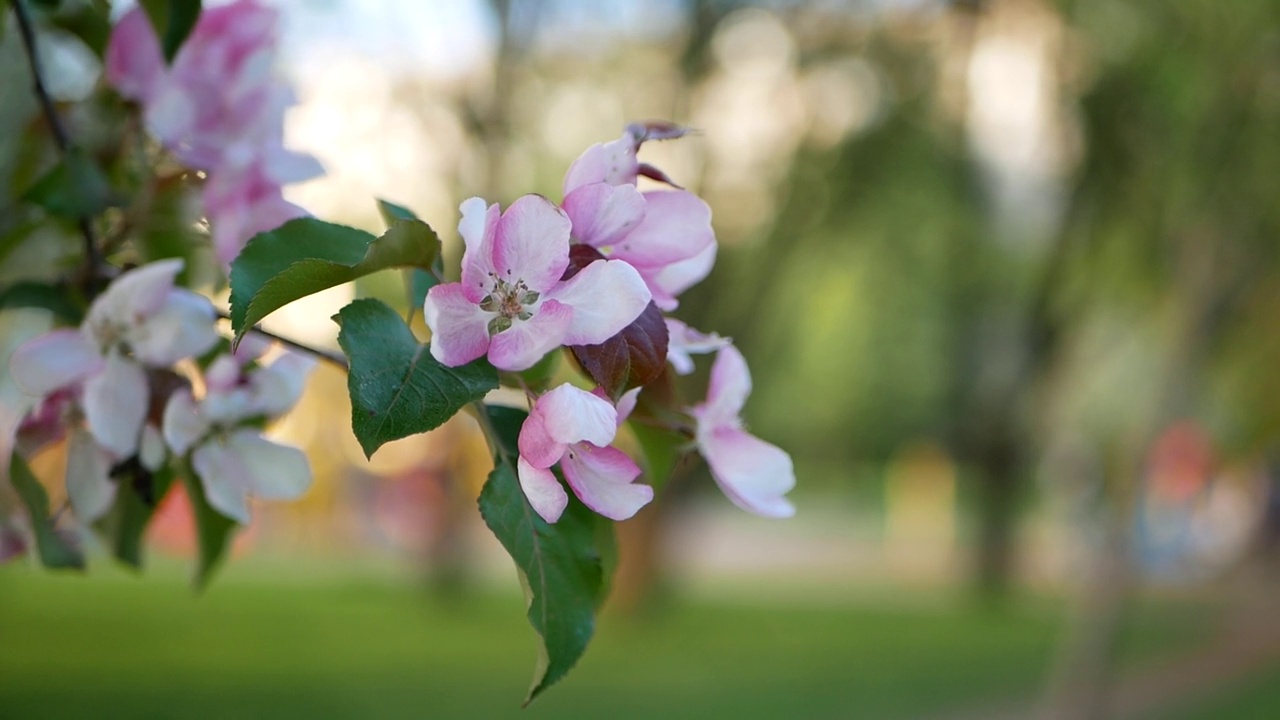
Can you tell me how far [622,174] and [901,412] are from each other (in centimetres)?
1942

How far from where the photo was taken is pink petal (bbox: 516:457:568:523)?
0.51m

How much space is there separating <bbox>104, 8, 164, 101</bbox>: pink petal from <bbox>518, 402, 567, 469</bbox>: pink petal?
454 millimetres

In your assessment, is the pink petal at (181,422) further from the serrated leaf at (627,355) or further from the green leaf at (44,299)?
the serrated leaf at (627,355)

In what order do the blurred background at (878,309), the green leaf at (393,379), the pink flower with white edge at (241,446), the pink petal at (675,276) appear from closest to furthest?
the green leaf at (393,379) → the pink petal at (675,276) → the pink flower with white edge at (241,446) → the blurred background at (878,309)

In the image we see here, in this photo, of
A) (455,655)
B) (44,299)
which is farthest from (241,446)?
(455,655)

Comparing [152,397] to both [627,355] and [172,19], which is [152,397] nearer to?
[172,19]

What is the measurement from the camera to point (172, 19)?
74 cm

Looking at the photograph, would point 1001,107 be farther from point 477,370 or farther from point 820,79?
point 477,370

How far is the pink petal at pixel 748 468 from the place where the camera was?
0.63m

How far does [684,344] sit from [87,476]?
15.1 inches

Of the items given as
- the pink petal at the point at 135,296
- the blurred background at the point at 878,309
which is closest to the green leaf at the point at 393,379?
the pink petal at the point at 135,296

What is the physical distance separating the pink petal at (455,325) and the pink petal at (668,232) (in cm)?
8

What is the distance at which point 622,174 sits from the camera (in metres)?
0.54

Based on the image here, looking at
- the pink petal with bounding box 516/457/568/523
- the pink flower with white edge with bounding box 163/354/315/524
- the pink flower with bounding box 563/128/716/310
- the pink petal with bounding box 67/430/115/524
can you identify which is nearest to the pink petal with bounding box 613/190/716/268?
the pink flower with bounding box 563/128/716/310
